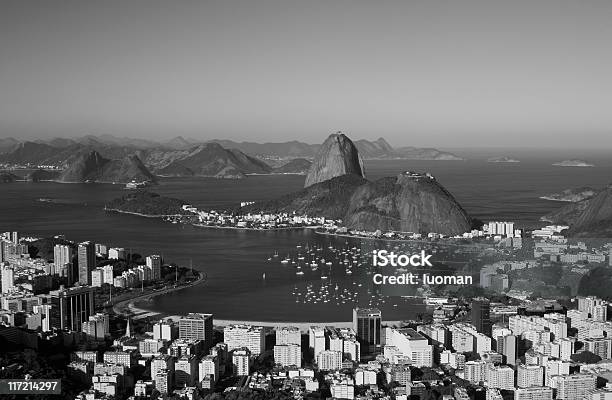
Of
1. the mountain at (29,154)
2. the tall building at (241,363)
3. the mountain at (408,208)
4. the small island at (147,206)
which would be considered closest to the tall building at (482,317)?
the tall building at (241,363)

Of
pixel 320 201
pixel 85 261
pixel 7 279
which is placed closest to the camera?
pixel 7 279

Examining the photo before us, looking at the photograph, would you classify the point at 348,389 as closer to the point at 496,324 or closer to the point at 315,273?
the point at 496,324

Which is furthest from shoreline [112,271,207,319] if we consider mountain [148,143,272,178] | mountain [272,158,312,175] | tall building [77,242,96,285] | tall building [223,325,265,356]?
mountain [272,158,312,175]

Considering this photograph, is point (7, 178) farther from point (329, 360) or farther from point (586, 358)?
point (586, 358)

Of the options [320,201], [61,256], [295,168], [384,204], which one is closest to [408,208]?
[384,204]

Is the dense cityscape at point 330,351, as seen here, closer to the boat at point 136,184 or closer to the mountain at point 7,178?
the boat at point 136,184

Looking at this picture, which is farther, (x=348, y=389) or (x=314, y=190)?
(x=314, y=190)

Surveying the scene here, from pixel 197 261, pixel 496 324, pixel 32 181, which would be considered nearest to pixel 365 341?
pixel 496 324
